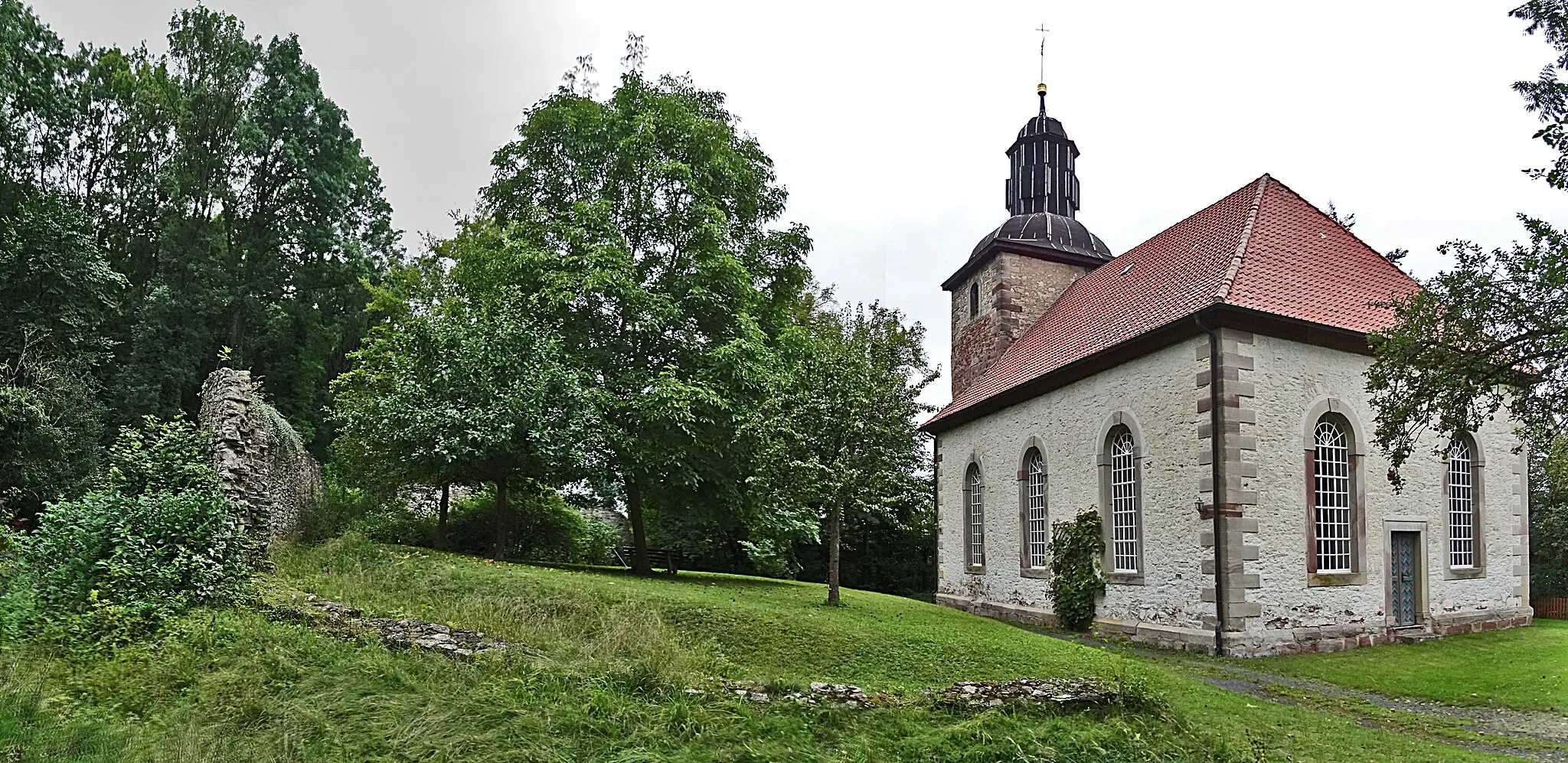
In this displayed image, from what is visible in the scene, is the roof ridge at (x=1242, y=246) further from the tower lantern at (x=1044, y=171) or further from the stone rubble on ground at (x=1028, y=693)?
the tower lantern at (x=1044, y=171)

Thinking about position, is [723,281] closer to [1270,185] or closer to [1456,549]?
[1270,185]

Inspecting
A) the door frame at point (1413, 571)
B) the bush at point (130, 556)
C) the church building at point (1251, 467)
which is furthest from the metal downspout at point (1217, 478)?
the bush at point (130, 556)

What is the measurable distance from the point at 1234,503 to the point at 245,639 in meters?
13.2

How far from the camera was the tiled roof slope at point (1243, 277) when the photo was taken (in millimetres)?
15688

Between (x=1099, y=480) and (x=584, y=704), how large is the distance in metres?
12.7

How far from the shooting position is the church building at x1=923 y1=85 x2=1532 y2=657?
14578mm

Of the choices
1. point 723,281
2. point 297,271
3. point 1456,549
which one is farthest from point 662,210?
point 297,271

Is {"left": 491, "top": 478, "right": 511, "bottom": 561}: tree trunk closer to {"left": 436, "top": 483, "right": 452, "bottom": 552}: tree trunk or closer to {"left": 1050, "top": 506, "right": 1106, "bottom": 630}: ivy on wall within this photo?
{"left": 436, "top": 483, "right": 452, "bottom": 552}: tree trunk

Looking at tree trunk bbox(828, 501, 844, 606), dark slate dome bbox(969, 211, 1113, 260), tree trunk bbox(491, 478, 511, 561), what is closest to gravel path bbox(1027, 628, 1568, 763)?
tree trunk bbox(828, 501, 844, 606)

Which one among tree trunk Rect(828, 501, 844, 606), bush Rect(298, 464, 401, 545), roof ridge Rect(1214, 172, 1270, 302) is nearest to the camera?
roof ridge Rect(1214, 172, 1270, 302)

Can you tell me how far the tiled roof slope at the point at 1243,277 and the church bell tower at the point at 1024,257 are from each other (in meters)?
3.50

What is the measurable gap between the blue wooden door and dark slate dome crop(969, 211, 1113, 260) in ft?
38.7

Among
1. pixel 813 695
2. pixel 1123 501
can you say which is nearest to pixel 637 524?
pixel 1123 501

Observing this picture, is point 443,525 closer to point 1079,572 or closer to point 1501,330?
point 1079,572
